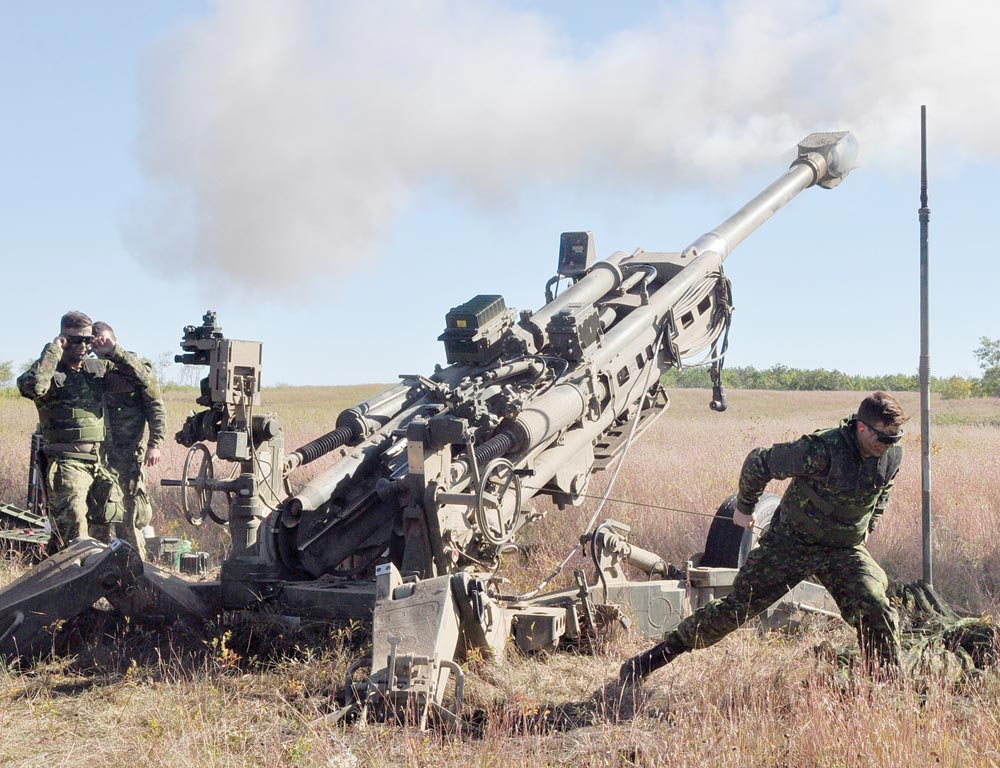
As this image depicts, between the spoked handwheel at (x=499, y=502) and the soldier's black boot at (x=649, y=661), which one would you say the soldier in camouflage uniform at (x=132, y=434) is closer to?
the spoked handwheel at (x=499, y=502)

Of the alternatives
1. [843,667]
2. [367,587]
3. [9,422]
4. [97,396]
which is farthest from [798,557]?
[9,422]

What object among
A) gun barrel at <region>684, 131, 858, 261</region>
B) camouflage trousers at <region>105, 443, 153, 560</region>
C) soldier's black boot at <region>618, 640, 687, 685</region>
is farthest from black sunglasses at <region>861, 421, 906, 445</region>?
camouflage trousers at <region>105, 443, 153, 560</region>

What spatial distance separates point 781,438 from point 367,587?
41.6 feet

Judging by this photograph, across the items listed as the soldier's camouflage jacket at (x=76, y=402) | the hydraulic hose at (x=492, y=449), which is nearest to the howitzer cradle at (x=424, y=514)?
the hydraulic hose at (x=492, y=449)

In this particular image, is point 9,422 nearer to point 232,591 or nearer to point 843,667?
point 232,591

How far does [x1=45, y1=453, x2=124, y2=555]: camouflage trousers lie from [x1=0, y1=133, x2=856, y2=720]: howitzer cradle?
63.7 inches

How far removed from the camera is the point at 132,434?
8.94 metres

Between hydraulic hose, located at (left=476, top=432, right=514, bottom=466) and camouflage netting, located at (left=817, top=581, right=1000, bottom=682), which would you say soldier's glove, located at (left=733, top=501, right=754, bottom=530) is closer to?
camouflage netting, located at (left=817, top=581, right=1000, bottom=682)

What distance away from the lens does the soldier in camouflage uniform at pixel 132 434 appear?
28.8ft

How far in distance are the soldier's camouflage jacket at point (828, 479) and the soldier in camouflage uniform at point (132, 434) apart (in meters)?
5.08

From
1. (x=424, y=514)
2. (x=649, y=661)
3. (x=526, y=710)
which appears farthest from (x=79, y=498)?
(x=649, y=661)

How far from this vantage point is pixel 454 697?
5.58 metres

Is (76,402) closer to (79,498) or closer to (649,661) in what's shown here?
(79,498)

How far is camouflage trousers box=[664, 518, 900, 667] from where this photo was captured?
18.0 ft
